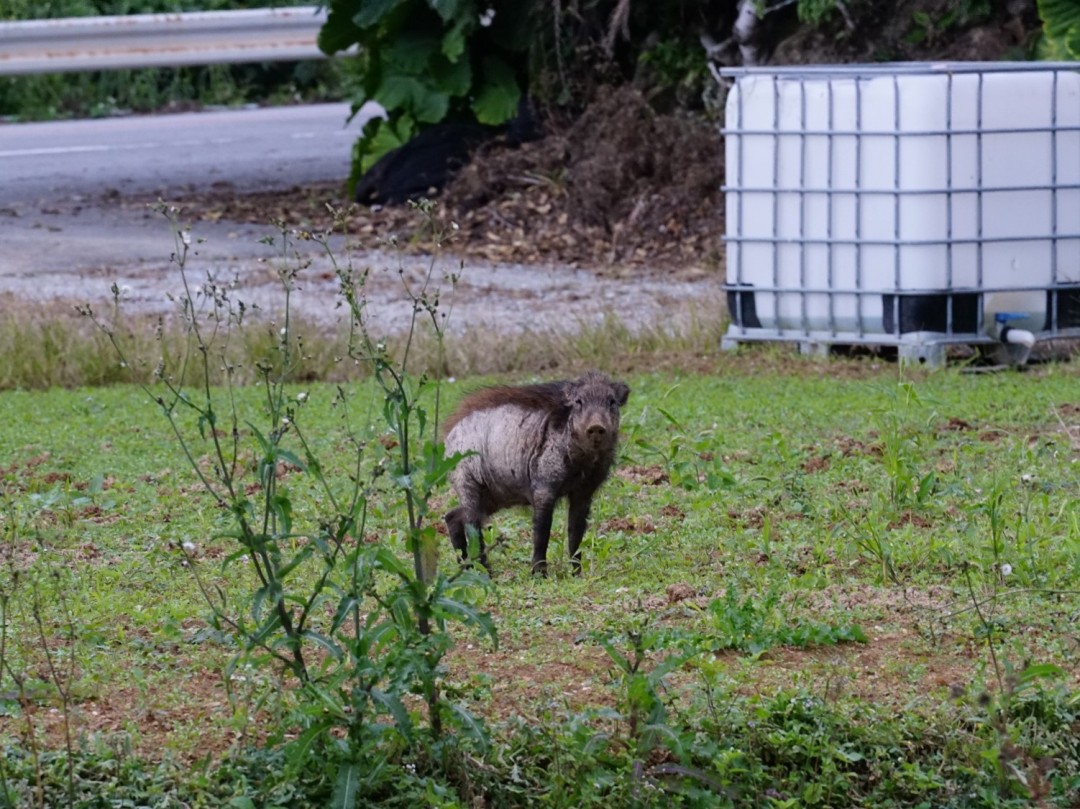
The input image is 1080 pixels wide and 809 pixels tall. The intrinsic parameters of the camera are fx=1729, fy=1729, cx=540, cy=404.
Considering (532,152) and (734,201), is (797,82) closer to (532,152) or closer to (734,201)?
(734,201)

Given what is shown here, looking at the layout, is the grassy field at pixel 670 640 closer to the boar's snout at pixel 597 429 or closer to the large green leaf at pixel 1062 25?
the boar's snout at pixel 597 429

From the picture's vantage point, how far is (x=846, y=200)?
10031 millimetres

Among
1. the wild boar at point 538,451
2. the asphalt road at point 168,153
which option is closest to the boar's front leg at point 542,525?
the wild boar at point 538,451

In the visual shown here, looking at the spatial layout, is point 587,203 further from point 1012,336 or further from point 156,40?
point 156,40

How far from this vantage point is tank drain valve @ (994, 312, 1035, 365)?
983 cm

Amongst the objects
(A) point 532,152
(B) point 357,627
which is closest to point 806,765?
(B) point 357,627

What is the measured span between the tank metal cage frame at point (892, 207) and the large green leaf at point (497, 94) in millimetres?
5015

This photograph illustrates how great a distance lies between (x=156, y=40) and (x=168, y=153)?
4.63 feet

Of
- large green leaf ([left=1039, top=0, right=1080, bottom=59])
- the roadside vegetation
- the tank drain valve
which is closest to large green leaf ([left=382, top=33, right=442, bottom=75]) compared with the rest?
large green leaf ([left=1039, top=0, right=1080, bottom=59])

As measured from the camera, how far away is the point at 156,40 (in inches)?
683

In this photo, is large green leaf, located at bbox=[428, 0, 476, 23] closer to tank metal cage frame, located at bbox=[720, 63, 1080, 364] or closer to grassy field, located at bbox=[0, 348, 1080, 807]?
tank metal cage frame, located at bbox=[720, 63, 1080, 364]

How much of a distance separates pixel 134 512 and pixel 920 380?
4566 millimetres

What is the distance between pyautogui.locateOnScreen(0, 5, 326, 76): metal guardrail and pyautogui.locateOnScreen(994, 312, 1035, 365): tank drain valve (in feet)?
27.7

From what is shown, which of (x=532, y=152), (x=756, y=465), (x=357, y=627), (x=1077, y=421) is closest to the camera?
(x=357, y=627)
